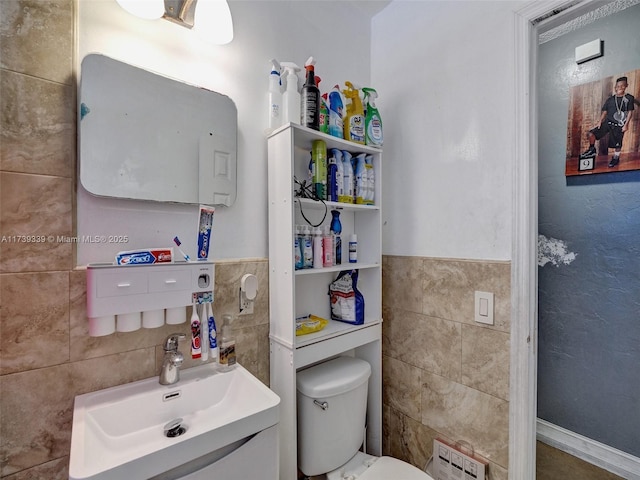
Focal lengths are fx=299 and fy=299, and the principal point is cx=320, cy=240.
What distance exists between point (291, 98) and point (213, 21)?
356 mm

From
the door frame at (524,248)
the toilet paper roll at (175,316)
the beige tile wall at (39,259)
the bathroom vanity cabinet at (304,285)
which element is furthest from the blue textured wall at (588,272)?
the beige tile wall at (39,259)

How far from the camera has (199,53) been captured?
1.08 m

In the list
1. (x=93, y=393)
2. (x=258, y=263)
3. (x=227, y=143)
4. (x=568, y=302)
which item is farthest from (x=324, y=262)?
(x=568, y=302)

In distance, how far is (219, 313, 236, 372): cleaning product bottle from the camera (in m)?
1.05

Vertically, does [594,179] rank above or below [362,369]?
above

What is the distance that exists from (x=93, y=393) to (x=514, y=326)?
1394 mm

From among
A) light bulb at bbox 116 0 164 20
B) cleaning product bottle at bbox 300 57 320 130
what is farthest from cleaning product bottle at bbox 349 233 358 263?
light bulb at bbox 116 0 164 20

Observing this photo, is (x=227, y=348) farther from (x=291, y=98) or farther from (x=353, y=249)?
(x=291, y=98)

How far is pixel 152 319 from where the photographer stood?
90 cm

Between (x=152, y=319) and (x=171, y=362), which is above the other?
(x=152, y=319)

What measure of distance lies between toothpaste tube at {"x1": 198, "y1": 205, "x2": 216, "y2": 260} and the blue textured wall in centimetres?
198

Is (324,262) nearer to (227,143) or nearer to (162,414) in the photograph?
(227,143)

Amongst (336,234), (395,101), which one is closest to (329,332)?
(336,234)

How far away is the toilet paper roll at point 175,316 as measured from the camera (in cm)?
94
